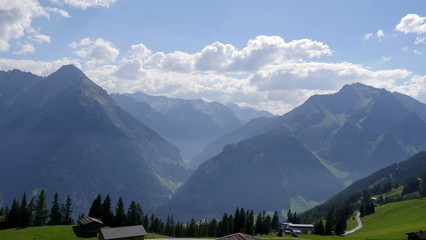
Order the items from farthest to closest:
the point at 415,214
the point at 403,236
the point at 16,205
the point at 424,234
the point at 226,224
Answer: the point at 226,224 → the point at 415,214 → the point at 16,205 → the point at 403,236 → the point at 424,234

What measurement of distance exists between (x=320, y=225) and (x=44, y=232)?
11692cm

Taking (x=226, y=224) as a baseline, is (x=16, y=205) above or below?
above

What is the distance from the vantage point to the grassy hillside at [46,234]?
113 metres

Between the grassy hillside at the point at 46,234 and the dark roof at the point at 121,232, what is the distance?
10557mm

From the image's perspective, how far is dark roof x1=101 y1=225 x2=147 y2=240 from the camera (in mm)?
105500

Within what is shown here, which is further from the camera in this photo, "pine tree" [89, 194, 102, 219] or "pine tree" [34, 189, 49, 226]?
"pine tree" [34, 189, 49, 226]

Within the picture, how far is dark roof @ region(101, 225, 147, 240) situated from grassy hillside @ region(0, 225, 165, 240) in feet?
34.6

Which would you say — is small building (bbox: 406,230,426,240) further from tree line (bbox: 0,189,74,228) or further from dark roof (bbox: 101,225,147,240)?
tree line (bbox: 0,189,74,228)

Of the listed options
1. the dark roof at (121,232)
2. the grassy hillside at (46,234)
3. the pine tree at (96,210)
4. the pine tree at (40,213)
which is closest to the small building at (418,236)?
the dark roof at (121,232)

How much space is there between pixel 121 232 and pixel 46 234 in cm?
2401

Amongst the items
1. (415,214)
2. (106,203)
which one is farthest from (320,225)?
(106,203)

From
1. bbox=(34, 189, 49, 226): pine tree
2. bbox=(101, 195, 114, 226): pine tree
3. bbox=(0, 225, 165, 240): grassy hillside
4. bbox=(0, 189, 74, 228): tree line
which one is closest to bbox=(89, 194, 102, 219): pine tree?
bbox=(101, 195, 114, 226): pine tree

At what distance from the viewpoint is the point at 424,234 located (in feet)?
336

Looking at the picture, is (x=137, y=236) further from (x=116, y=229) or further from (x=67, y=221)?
(x=67, y=221)
